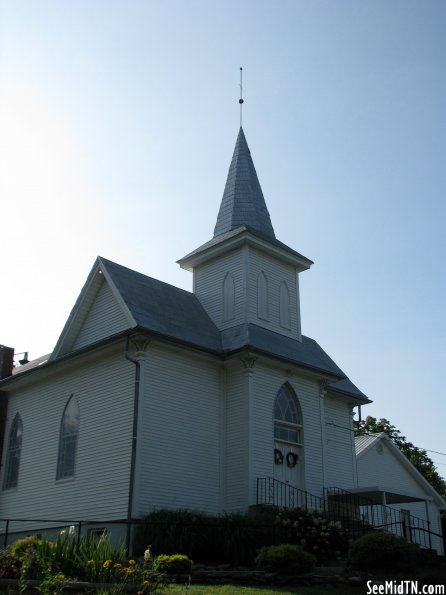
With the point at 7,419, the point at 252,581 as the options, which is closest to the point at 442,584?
the point at 252,581

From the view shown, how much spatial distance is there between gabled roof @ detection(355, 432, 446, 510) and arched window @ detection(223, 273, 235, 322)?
10.1m

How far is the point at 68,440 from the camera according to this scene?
23375mm

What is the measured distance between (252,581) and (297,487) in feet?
30.6

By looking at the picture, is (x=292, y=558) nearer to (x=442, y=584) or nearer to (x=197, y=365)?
(x=442, y=584)

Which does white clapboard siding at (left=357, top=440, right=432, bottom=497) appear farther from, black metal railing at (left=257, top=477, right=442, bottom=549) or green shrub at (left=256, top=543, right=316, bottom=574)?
green shrub at (left=256, top=543, right=316, bottom=574)

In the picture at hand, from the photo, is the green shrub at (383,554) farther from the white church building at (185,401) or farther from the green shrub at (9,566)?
the green shrub at (9,566)

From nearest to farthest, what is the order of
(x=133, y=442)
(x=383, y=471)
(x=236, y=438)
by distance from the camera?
(x=133, y=442), (x=236, y=438), (x=383, y=471)

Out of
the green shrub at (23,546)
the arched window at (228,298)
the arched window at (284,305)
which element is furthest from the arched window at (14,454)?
the green shrub at (23,546)

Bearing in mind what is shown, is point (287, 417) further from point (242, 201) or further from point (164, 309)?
point (242, 201)

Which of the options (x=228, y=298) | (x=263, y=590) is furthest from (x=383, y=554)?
(x=228, y=298)

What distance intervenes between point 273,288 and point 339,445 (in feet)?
21.6

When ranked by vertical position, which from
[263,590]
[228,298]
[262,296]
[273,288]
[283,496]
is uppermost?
[273,288]

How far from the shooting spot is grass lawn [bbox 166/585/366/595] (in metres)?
12.4

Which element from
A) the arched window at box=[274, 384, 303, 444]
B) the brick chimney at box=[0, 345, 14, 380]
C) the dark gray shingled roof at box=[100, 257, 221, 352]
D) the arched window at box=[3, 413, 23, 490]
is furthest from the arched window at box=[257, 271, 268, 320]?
the brick chimney at box=[0, 345, 14, 380]
